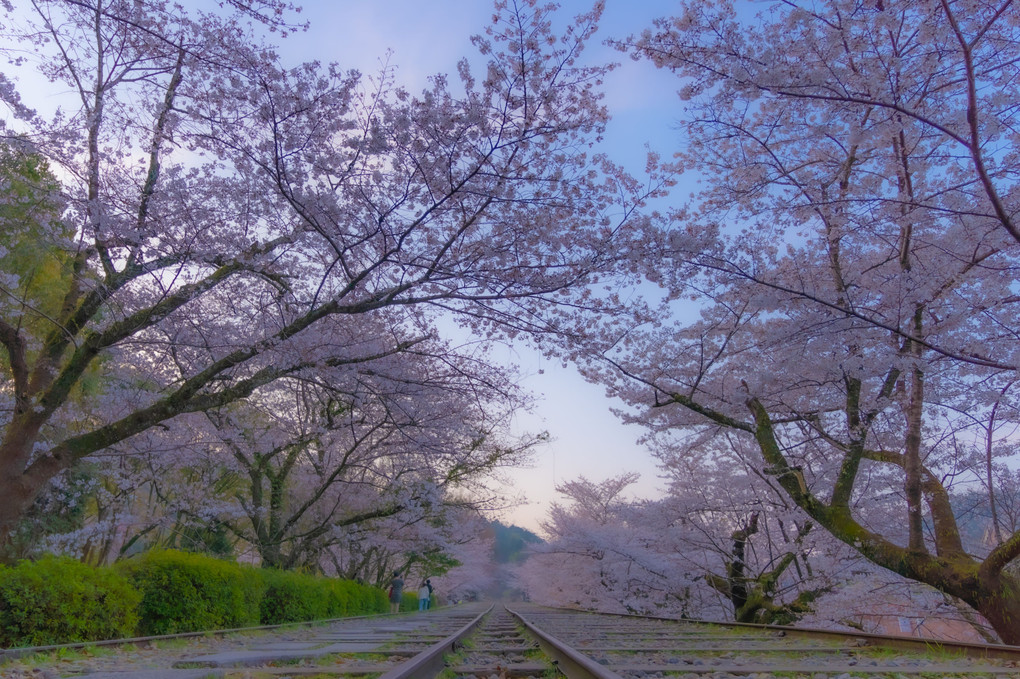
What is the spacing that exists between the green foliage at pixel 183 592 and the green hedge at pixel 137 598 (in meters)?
0.01

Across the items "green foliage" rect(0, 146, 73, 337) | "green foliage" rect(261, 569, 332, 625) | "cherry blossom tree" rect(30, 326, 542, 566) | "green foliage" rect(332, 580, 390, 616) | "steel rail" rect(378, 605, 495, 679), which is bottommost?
"green foliage" rect(332, 580, 390, 616)

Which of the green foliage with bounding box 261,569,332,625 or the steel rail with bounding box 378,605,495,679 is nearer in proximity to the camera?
the steel rail with bounding box 378,605,495,679

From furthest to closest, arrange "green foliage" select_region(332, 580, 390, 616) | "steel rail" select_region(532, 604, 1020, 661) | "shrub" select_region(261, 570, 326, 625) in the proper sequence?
"green foliage" select_region(332, 580, 390, 616), "shrub" select_region(261, 570, 326, 625), "steel rail" select_region(532, 604, 1020, 661)

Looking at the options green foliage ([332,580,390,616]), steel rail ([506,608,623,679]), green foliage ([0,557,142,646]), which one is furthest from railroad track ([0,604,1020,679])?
green foliage ([332,580,390,616])

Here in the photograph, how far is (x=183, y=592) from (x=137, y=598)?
92 cm

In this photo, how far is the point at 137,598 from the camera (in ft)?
21.4

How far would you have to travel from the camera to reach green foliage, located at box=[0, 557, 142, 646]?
521 cm

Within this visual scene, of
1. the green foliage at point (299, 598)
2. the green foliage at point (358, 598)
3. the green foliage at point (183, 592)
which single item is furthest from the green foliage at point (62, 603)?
the green foliage at point (358, 598)

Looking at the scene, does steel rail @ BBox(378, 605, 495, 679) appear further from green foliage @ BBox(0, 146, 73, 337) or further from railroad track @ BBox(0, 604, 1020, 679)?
green foliage @ BBox(0, 146, 73, 337)

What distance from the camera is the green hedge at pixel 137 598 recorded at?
5301 millimetres

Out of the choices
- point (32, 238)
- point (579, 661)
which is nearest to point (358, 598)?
point (32, 238)

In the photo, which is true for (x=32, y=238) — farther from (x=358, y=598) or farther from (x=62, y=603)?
(x=358, y=598)

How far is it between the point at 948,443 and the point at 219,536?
2105cm

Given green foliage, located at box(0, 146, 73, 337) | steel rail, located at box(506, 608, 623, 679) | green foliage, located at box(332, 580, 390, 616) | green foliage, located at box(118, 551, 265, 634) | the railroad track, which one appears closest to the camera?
steel rail, located at box(506, 608, 623, 679)
